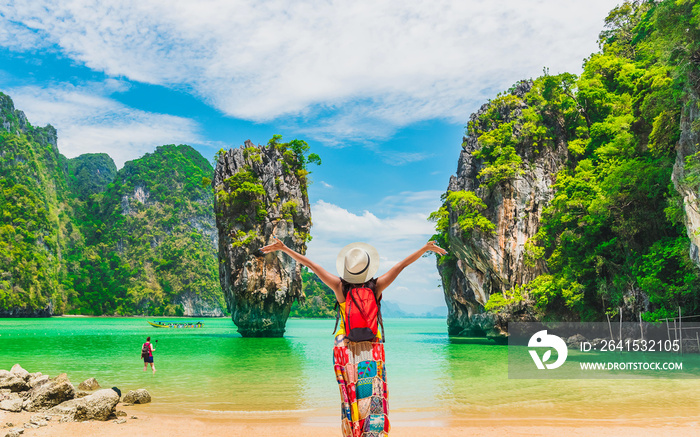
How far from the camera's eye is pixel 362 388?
3.12 metres

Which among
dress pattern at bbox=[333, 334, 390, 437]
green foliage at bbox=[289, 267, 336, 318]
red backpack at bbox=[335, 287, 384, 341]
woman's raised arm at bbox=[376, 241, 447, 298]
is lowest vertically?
green foliage at bbox=[289, 267, 336, 318]

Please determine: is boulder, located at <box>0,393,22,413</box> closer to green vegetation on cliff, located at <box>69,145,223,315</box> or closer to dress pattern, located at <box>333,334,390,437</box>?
dress pattern, located at <box>333,334,390,437</box>

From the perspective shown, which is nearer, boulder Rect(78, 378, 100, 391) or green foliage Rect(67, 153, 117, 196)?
boulder Rect(78, 378, 100, 391)

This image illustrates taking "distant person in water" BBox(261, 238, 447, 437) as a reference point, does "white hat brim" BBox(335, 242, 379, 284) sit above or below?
above

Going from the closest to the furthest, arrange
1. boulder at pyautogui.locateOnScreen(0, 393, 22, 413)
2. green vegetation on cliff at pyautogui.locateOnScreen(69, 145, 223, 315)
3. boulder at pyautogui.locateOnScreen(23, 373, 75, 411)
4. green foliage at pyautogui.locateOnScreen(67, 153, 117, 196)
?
1. boulder at pyautogui.locateOnScreen(0, 393, 22, 413)
2. boulder at pyautogui.locateOnScreen(23, 373, 75, 411)
3. green vegetation on cliff at pyautogui.locateOnScreen(69, 145, 223, 315)
4. green foliage at pyautogui.locateOnScreen(67, 153, 117, 196)

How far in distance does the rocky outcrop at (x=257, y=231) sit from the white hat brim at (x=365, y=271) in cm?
2916

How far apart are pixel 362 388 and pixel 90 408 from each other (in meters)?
6.45

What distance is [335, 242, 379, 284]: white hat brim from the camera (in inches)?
126

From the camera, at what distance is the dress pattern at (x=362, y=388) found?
310 centimetres

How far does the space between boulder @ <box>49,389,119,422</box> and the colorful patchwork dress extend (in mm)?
6218

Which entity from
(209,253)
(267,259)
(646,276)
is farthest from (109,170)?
(646,276)

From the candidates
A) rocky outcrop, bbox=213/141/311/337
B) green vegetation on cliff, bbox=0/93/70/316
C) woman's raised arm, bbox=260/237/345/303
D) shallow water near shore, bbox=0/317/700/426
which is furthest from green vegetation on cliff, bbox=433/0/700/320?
green vegetation on cliff, bbox=0/93/70/316

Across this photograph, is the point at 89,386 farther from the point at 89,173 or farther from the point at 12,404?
the point at 89,173

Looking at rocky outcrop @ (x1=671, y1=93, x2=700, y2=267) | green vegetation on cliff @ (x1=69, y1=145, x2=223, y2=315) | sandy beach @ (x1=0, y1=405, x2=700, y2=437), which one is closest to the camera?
sandy beach @ (x1=0, y1=405, x2=700, y2=437)
